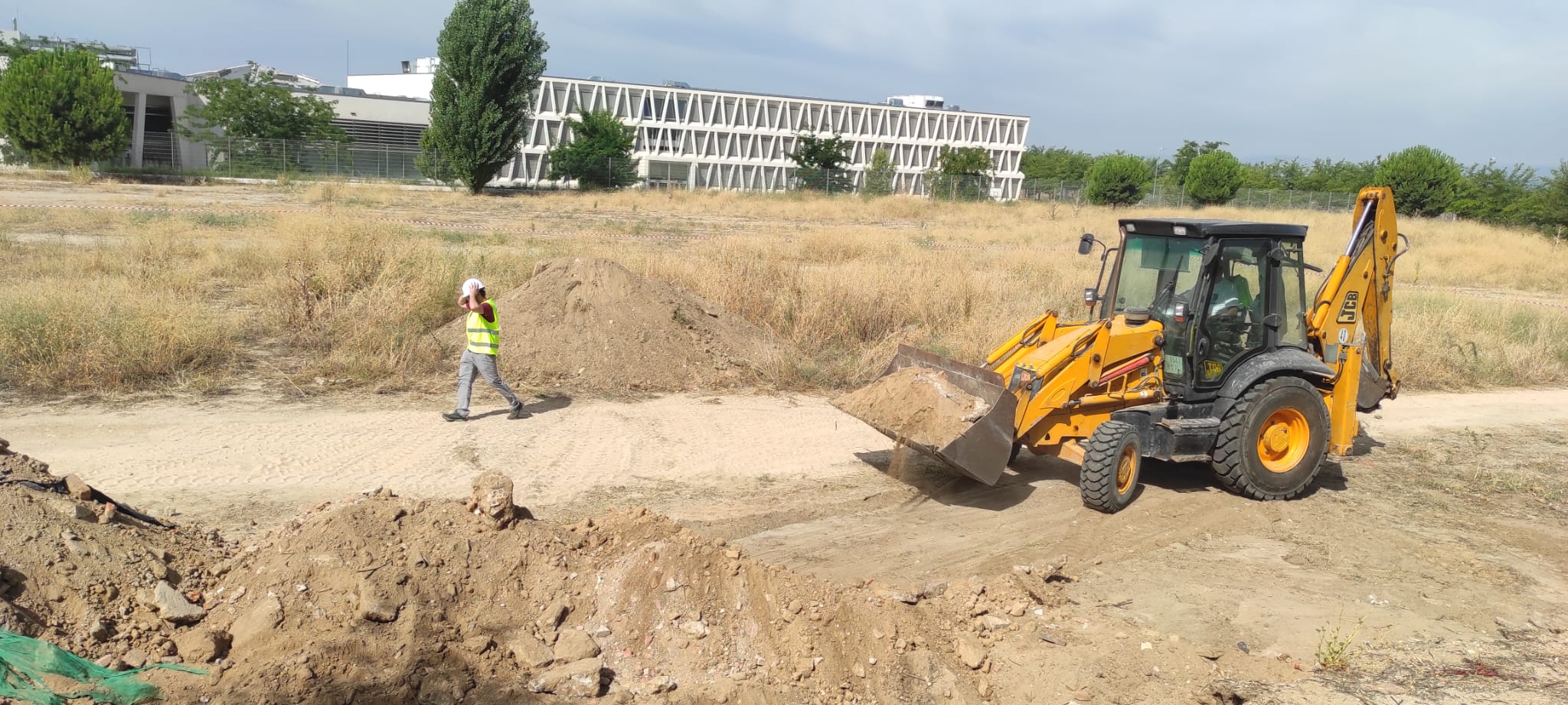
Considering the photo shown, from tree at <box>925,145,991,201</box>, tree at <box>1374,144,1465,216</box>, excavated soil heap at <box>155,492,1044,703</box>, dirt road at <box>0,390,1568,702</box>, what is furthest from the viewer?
tree at <box>925,145,991,201</box>

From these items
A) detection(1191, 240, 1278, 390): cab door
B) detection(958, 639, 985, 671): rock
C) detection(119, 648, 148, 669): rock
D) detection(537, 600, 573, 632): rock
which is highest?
detection(1191, 240, 1278, 390): cab door

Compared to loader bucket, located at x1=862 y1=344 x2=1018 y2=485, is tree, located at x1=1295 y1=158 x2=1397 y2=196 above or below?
above

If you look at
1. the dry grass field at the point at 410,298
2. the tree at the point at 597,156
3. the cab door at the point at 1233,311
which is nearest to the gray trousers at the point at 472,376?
the dry grass field at the point at 410,298

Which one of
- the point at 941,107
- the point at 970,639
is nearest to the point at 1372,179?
the point at 941,107

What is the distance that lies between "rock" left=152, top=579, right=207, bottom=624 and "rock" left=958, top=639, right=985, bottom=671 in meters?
3.85

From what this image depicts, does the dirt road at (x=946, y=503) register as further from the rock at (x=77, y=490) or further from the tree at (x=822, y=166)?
the tree at (x=822, y=166)

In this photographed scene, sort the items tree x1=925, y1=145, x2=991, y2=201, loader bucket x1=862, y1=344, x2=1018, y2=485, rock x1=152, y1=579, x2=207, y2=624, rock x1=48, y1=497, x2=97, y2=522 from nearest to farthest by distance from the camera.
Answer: rock x1=152, y1=579, x2=207, y2=624 → rock x1=48, y1=497, x2=97, y2=522 → loader bucket x1=862, y1=344, x2=1018, y2=485 → tree x1=925, y1=145, x2=991, y2=201

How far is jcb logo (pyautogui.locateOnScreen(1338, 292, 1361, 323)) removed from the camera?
9172 mm

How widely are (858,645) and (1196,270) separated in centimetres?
458

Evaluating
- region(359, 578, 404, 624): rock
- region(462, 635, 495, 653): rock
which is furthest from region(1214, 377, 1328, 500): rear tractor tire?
region(359, 578, 404, 624): rock

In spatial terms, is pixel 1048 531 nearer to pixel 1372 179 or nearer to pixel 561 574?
pixel 561 574

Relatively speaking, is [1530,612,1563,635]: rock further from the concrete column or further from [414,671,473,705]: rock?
the concrete column

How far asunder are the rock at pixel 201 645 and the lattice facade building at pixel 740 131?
68542 mm

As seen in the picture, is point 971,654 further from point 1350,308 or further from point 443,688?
point 1350,308
